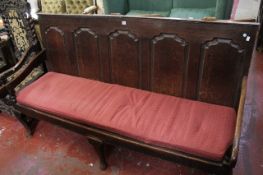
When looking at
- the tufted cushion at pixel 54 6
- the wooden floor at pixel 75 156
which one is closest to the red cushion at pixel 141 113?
the wooden floor at pixel 75 156

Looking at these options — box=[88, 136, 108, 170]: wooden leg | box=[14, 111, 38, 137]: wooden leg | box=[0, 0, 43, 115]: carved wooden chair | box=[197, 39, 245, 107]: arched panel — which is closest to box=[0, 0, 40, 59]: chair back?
box=[0, 0, 43, 115]: carved wooden chair

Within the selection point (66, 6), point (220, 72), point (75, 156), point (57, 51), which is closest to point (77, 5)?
point (66, 6)

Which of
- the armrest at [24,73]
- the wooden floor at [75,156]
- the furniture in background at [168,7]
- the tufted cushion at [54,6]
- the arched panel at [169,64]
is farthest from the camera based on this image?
the tufted cushion at [54,6]

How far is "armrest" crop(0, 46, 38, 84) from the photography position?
1.84 metres

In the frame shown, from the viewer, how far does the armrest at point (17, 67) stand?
1.84 m

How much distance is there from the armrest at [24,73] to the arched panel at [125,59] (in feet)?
2.40

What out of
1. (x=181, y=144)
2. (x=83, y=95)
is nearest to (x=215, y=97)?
(x=181, y=144)

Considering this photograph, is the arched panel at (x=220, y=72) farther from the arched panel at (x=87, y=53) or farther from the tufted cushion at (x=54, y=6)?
the tufted cushion at (x=54, y=6)

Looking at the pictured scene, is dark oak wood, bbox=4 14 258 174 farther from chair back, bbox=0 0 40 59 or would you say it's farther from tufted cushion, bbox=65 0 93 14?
tufted cushion, bbox=65 0 93 14

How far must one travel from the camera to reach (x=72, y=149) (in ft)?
6.08

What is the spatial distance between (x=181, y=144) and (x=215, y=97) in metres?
0.52

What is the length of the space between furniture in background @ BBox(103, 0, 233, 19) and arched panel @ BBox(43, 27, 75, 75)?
1.90 metres

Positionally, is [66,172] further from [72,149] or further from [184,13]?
[184,13]

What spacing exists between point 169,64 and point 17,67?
1308mm
